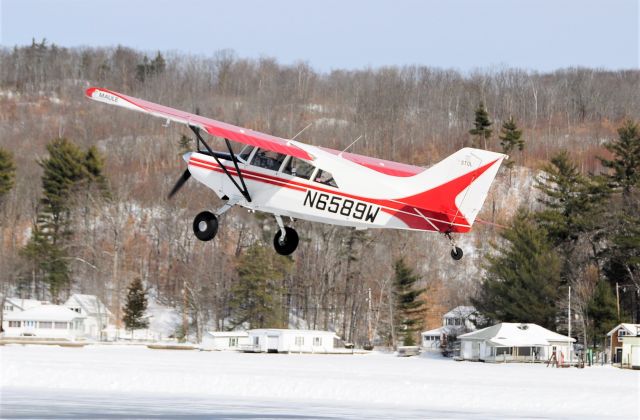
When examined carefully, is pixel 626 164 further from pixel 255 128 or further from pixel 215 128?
pixel 215 128

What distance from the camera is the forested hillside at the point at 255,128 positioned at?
90250 mm

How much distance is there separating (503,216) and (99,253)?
122 feet

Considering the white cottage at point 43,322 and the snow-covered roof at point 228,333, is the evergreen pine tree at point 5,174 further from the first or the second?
the snow-covered roof at point 228,333

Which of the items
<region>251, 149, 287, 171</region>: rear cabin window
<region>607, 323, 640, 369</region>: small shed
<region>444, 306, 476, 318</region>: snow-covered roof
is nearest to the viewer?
<region>251, 149, 287, 171</region>: rear cabin window

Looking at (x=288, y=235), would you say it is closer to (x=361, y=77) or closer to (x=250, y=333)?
(x=250, y=333)

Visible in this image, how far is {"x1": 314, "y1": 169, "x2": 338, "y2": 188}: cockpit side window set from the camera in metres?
26.2

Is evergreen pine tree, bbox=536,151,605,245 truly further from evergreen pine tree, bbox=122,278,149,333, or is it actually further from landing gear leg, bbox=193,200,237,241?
landing gear leg, bbox=193,200,237,241

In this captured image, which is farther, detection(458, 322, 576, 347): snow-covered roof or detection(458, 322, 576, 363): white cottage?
detection(458, 322, 576, 363): white cottage

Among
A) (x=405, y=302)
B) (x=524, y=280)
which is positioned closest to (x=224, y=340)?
(x=405, y=302)

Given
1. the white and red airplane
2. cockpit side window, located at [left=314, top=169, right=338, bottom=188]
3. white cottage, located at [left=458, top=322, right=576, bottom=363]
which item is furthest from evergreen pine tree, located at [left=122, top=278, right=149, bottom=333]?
cockpit side window, located at [left=314, top=169, right=338, bottom=188]

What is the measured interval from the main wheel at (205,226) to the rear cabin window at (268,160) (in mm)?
1797

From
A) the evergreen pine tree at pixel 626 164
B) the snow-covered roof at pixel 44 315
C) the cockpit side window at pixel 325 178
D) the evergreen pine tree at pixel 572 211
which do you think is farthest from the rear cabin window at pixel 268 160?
the snow-covered roof at pixel 44 315

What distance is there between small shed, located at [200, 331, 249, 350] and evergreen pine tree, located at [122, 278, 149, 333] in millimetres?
6205

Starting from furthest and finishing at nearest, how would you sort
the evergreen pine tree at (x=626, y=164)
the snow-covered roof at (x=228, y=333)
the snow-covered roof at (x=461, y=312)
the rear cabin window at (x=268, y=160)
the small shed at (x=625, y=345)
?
the snow-covered roof at (x=461, y=312) < the snow-covered roof at (x=228, y=333) < the evergreen pine tree at (x=626, y=164) < the small shed at (x=625, y=345) < the rear cabin window at (x=268, y=160)
